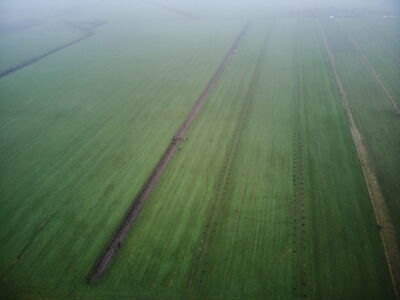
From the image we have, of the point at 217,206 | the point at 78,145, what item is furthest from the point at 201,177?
the point at 78,145

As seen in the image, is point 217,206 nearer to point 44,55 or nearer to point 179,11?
point 44,55

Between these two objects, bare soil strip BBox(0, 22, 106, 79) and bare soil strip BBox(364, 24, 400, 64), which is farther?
bare soil strip BBox(364, 24, 400, 64)

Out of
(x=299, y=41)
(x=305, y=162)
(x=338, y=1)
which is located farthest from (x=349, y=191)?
(x=338, y=1)

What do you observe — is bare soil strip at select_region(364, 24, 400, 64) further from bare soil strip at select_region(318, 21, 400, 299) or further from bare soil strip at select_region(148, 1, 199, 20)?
bare soil strip at select_region(148, 1, 199, 20)

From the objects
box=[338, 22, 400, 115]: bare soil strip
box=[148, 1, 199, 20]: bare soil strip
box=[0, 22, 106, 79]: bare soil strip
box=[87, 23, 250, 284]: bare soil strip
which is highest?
box=[148, 1, 199, 20]: bare soil strip

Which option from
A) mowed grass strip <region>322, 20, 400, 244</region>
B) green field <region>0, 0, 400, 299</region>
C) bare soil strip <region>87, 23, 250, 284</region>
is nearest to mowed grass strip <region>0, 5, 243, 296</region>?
green field <region>0, 0, 400, 299</region>

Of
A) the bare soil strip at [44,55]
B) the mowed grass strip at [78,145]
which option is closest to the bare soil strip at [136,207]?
the mowed grass strip at [78,145]
